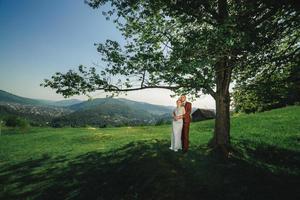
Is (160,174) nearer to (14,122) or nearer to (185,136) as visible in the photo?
(185,136)

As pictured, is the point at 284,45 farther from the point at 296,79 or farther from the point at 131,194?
the point at 131,194

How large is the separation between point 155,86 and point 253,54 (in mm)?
8033

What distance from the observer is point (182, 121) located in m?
18.2

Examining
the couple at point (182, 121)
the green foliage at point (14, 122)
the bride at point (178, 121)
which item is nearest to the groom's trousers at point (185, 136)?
the couple at point (182, 121)

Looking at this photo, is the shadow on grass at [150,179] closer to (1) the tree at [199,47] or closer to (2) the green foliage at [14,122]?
(1) the tree at [199,47]

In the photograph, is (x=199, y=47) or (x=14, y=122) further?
(x=14, y=122)

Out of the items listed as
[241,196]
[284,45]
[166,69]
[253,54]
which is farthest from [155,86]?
[241,196]

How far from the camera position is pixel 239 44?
13.0 metres

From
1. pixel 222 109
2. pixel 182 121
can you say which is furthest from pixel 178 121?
pixel 222 109

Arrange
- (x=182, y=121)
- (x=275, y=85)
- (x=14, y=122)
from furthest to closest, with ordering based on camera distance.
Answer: (x=14, y=122), (x=182, y=121), (x=275, y=85)

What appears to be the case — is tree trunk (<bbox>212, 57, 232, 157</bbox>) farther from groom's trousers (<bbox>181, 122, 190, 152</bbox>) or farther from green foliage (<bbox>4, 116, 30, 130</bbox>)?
green foliage (<bbox>4, 116, 30, 130</bbox>)

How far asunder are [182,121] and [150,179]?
580 cm

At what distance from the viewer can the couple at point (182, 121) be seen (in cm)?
1798

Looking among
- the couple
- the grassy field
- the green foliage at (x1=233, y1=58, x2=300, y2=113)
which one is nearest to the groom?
the couple
